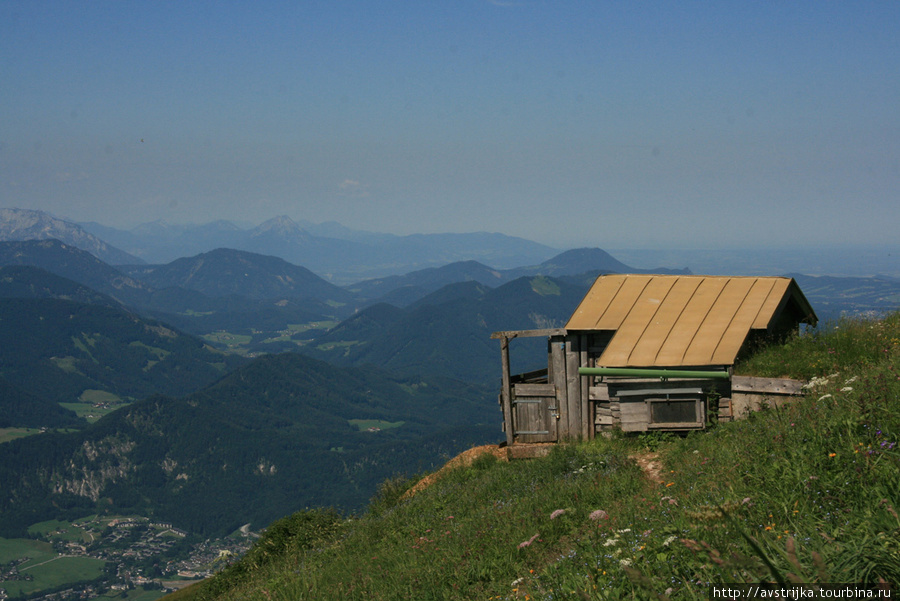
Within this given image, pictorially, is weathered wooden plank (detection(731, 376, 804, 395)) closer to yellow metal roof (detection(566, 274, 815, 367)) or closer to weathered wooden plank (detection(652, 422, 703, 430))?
yellow metal roof (detection(566, 274, 815, 367))

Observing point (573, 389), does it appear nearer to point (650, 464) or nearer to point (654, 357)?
point (654, 357)

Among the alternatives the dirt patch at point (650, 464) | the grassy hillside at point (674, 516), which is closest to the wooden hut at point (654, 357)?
the grassy hillside at point (674, 516)

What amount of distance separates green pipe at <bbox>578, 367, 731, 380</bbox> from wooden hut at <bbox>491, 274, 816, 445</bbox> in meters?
0.03

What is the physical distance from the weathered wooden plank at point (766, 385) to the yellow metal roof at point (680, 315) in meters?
0.53

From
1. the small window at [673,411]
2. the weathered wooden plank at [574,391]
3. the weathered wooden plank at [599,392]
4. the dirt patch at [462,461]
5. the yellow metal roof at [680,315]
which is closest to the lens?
the small window at [673,411]

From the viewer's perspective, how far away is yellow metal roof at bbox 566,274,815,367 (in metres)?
16.8

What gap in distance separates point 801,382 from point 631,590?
1082 centimetres

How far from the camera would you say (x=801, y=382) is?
49.0ft

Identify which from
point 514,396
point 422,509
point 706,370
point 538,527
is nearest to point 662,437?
point 706,370

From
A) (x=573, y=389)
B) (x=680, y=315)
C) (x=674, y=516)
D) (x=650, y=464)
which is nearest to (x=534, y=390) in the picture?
(x=573, y=389)

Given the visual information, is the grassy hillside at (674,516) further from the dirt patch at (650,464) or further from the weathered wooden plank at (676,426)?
the weathered wooden plank at (676,426)

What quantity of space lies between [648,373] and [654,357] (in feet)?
1.73

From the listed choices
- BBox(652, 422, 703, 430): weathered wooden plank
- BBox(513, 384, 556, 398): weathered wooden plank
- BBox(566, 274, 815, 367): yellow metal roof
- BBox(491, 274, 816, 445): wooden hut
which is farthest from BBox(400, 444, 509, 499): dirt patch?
BBox(566, 274, 815, 367): yellow metal roof

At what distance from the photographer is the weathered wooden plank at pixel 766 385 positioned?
15.0 m
